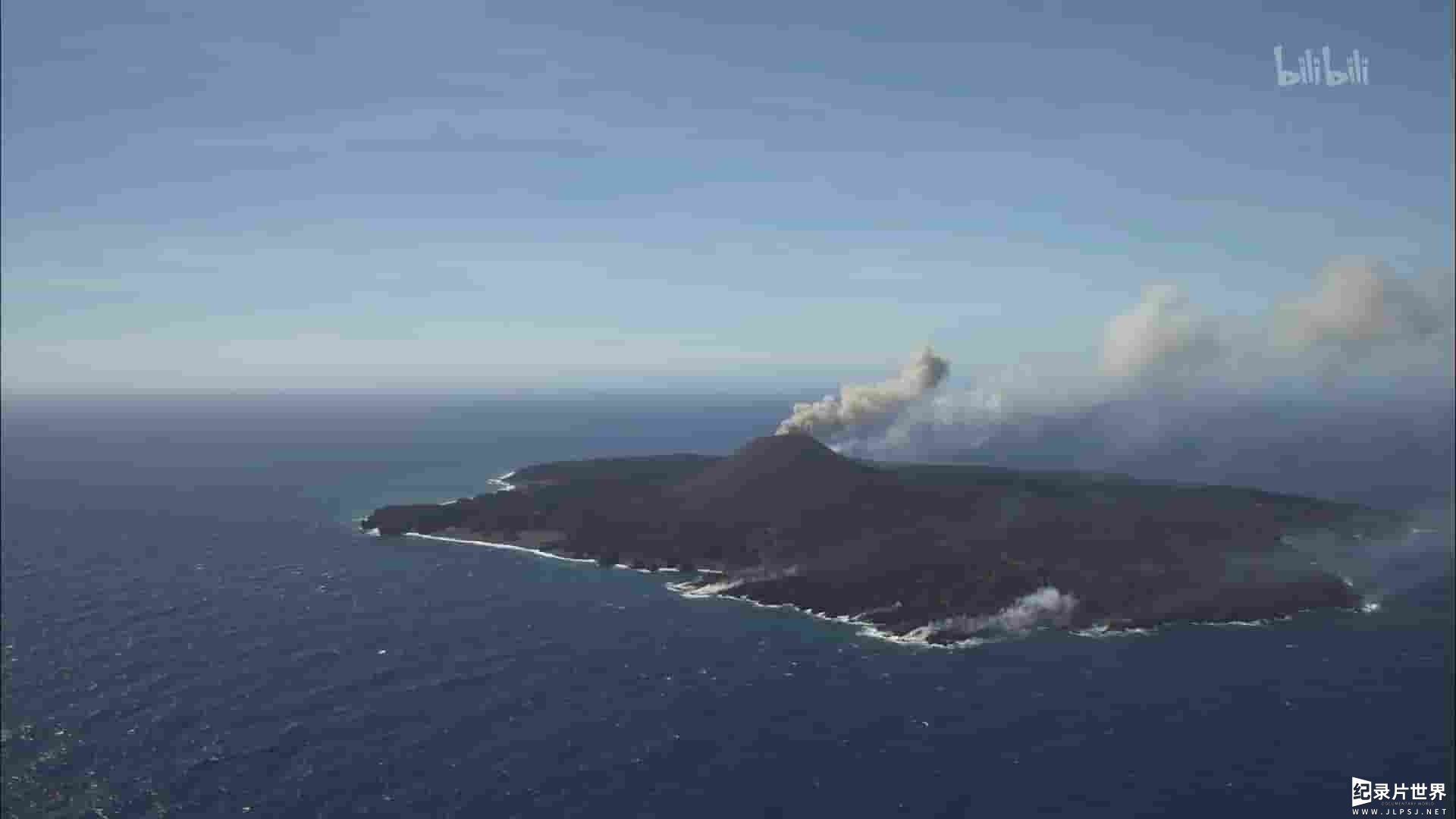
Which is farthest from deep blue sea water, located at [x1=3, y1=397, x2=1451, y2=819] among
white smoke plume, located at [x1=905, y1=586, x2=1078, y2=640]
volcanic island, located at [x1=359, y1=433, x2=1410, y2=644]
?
volcanic island, located at [x1=359, y1=433, x2=1410, y2=644]

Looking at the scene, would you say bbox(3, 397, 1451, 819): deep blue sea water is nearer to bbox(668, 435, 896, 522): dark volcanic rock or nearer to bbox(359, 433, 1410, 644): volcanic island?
bbox(359, 433, 1410, 644): volcanic island

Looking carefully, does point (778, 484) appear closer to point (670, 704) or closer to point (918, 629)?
point (918, 629)

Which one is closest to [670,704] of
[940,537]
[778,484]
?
[940,537]

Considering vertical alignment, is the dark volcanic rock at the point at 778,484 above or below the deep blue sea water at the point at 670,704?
above

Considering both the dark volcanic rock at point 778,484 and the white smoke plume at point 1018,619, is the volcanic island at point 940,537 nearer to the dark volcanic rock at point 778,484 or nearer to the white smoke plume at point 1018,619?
the white smoke plume at point 1018,619

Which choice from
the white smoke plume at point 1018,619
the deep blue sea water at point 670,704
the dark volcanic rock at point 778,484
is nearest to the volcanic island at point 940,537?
the white smoke plume at point 1018,619

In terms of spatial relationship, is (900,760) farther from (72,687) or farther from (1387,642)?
(72,687)

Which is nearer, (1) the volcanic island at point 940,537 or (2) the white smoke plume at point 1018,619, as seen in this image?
(2) the white smoke plume at point 1018,619
